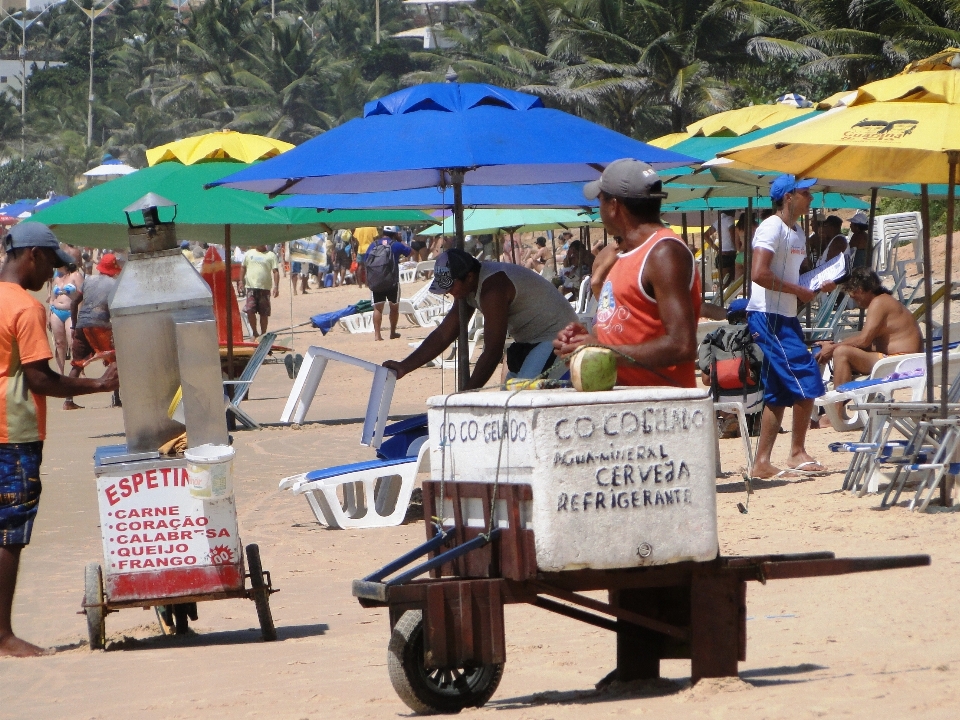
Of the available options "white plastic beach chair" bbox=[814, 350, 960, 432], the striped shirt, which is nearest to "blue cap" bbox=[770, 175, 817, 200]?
"white plastic beach chair" bbox=[814, 350, 960, 432]

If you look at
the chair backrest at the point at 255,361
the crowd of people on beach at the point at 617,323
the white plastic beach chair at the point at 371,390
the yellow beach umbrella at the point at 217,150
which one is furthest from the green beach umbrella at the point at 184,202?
the crowd of people on beach at the point at 617,323

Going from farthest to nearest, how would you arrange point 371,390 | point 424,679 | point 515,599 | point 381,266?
1. point 381,266
2. point 371,390
3. point 424,679
4. point 515,599

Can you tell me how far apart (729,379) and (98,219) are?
4.94 metres

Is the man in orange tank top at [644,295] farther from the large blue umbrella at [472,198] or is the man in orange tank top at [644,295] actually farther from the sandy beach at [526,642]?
the large blue umbrella at [472,198]

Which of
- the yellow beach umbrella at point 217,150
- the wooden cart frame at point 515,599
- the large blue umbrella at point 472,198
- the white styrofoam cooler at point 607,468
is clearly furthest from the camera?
the yellow beach umbrella at point 217,150

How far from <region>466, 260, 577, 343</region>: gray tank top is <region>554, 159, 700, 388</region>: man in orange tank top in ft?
8.18

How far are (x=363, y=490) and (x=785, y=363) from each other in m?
2.42

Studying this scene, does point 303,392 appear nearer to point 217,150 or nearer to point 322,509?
point 217,150

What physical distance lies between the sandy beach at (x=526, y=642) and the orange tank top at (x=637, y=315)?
0.86 metres

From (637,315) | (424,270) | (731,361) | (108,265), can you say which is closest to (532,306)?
(637,315)

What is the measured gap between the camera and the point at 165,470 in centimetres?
497

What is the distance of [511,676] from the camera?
4.35m

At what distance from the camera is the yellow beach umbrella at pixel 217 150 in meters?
11.1

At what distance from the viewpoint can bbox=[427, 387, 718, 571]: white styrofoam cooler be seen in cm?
346
